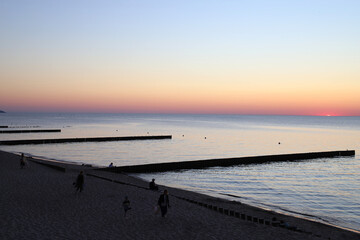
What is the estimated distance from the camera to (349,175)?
43000mm

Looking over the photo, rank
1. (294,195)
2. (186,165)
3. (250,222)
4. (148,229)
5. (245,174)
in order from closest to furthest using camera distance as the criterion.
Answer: (148,229) → (250,222) → (294,195) → (245,174) → (186,165)

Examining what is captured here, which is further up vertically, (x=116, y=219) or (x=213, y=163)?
(x=116, y=219)

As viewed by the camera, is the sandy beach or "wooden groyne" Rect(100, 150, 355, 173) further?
"wooden groyne" Rect(100, 150, 355, 173)

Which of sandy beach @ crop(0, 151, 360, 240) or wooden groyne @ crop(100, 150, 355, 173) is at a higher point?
sandy beach @ crop(0, 151, 360, 240)

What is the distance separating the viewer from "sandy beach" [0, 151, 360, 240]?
46.4 ft

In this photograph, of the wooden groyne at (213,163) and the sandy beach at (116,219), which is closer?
the sandy beach at (116,219)

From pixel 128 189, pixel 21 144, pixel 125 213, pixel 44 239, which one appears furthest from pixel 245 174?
pixel 21 144

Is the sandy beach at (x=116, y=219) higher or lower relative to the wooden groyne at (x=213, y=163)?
higher

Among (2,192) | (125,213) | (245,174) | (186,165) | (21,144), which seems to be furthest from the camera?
(21,144)

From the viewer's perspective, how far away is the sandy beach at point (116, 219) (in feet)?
46.4

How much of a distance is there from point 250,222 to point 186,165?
30144mm

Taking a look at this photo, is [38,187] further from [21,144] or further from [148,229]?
[21,144]

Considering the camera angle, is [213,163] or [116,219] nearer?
[116,219]

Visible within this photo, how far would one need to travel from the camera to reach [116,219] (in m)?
16.2
